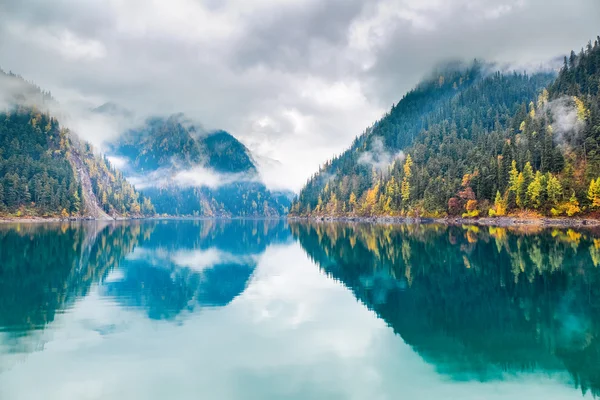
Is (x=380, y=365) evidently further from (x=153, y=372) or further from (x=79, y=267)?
(x=79, y=267)

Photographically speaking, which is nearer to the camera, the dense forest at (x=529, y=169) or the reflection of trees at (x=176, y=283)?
the reflection of trees at (x=176, y=283)

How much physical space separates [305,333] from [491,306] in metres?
10.8

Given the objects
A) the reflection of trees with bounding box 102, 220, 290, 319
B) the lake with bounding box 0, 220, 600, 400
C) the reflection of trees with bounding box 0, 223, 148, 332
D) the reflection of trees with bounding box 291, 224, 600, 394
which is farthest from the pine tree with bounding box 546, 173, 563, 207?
the reflection of trees with bounding box 0, 223, 148, 332

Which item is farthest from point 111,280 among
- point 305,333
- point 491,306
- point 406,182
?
point 406,182

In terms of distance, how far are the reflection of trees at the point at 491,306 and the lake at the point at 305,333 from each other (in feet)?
0.32

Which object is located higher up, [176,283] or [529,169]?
[529,169]

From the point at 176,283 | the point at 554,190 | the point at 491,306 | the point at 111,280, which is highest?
the point at 554,190

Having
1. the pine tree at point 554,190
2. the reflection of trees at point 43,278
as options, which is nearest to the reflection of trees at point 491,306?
the reflection of trees at point 43,278

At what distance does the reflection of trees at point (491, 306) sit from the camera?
47.5ft

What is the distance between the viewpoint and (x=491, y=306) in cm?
2194

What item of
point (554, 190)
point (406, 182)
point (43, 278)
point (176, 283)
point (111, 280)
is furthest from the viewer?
point (406, 182)

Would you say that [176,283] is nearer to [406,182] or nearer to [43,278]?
[43,278]

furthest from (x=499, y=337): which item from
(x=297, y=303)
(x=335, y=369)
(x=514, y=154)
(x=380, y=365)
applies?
(x=514, y=154)

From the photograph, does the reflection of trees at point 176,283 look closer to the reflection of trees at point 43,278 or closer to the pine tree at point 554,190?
the reflection of trees at point 43,278
